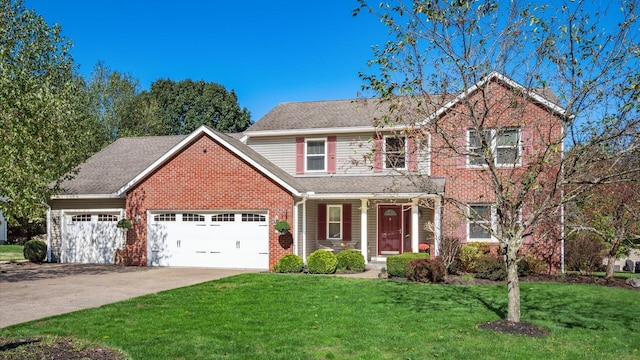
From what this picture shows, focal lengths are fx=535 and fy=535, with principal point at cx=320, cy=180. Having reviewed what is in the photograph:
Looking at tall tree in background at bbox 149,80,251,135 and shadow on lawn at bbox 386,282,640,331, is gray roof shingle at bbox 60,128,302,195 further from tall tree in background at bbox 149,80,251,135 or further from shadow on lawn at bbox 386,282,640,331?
tall tree in background at bbox 149,80,251,135

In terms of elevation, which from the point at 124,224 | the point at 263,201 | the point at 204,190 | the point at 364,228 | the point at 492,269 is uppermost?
the point at 204,190

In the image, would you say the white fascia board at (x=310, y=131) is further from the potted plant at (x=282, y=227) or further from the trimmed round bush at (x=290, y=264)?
the trimmed round bush at (x=290, y=264)

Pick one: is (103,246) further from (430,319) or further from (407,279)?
(430,319)

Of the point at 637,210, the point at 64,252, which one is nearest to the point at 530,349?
the point at 637,210

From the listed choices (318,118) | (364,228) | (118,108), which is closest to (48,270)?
(364,228)

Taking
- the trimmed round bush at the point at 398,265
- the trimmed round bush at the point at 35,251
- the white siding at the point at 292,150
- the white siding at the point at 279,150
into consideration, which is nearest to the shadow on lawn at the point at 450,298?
the trimmed round bush at the point at 398,265

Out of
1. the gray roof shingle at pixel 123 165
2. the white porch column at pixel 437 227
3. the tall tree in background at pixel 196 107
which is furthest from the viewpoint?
the tall tree in background at pixel 196 107

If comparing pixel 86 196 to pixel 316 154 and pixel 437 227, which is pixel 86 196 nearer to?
pixel 316 154

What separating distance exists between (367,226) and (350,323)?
11321 mm

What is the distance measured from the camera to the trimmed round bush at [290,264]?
18.7 metres

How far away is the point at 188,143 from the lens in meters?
20.8

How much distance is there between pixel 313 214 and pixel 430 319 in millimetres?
11404

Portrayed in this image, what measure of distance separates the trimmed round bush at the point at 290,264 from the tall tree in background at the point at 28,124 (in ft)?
26.2

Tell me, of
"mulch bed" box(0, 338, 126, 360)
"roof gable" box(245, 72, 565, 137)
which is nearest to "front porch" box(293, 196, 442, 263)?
"roof gable" box(245, 72, 565, 137)
